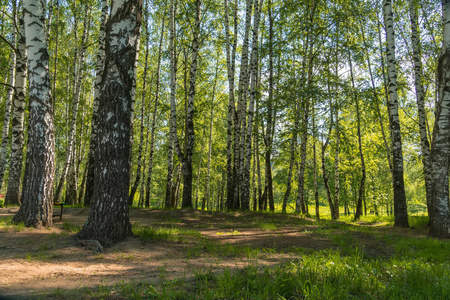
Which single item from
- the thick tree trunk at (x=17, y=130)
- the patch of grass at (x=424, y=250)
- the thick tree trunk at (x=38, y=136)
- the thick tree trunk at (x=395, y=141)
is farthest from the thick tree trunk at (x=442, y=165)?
the thick tree trunk at (x=17, y=130)

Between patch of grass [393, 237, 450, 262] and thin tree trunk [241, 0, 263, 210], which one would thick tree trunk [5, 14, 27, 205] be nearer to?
thin tree trunk [241, 0, 263, 210]

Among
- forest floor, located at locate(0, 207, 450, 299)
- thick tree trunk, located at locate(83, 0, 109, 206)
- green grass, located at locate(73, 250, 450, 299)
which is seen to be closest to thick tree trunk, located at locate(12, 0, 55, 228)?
forest floor, located at locate(0, 207, 450, 299)

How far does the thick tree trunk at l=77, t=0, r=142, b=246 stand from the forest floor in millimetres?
429

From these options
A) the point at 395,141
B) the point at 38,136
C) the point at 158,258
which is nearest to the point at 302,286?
the point at 158,258

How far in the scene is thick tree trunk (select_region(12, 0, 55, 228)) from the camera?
5.66m

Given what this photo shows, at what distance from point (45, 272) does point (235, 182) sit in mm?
10453

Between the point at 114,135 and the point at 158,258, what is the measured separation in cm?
245

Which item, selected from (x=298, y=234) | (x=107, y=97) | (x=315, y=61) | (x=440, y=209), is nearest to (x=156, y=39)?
(x=315, y=61)

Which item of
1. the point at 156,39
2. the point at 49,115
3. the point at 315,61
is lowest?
the point at 49,115

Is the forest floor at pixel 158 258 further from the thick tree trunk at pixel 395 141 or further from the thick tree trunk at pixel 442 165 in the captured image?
the thick tree trunk at pixel 395 141

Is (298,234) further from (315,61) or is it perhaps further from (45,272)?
(315,61)

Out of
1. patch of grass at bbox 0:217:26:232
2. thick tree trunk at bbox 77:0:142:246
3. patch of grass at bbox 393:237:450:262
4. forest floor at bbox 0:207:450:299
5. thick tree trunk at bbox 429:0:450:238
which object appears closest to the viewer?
forest floor at bbox 0:207:450:299

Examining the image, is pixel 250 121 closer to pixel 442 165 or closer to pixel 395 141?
pixel 395 141

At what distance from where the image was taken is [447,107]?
7.52m
